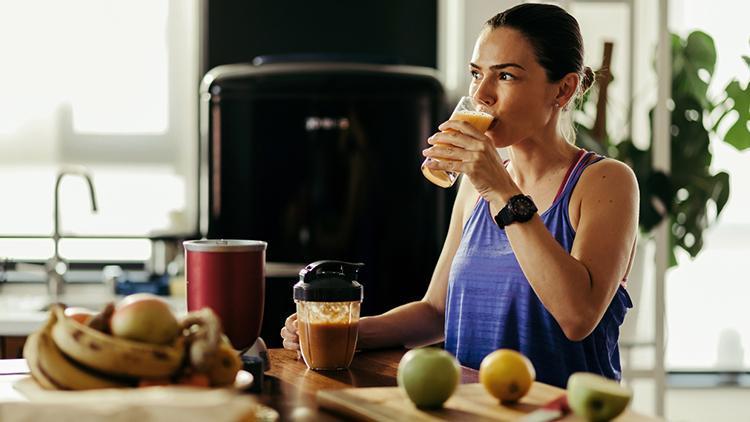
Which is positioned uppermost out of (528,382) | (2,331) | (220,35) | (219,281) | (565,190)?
(220,35)

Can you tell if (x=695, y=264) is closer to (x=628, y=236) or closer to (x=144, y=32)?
(x=144, y=32)

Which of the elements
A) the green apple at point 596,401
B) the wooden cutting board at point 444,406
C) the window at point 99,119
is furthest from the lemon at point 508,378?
the window at point 99,119

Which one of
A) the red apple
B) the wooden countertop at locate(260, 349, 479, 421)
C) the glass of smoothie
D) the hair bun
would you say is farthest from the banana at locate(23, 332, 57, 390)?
the hair bun

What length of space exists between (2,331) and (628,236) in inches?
82.5

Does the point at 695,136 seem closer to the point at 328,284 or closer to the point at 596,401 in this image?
the point at 328,284

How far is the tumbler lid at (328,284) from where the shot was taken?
1781 millimetres

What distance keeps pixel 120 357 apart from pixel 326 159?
2296mm

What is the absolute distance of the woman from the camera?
192cm

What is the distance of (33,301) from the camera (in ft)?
12.5

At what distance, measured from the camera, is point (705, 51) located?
3857mm

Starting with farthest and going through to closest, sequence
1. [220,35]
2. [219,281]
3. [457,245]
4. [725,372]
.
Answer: [725,372] → [220,35] → [457,245] → [219,281]

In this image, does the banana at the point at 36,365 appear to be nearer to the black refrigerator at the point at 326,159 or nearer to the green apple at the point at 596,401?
the green apple at the point at 596,401

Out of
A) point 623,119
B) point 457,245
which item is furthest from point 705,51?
point 457,245

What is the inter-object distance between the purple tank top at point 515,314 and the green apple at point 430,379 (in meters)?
0.61
